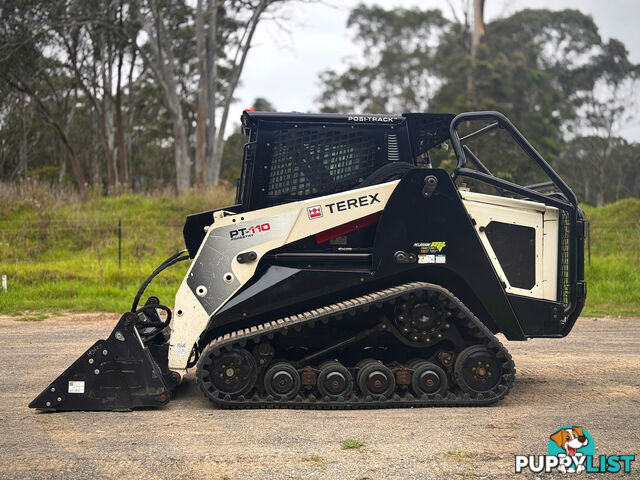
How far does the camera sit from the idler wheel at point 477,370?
6410 mm

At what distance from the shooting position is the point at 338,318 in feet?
20.7

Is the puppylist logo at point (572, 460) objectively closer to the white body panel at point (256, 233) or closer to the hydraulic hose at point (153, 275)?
the white body panel at point (256, 233)

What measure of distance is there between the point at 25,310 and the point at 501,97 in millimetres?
25638

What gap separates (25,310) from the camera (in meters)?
13.6

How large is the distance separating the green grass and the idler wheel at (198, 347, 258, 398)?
50.3 inches

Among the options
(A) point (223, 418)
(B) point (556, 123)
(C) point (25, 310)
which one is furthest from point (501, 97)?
(A) point (223, 418)

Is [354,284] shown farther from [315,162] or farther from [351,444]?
[351,444]

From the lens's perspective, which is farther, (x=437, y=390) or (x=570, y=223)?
(x=570, y=223)

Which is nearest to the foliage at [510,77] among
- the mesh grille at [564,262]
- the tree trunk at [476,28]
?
the tree trunk at [476,28]

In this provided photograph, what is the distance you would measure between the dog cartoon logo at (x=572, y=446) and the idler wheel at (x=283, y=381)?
6.95 ft

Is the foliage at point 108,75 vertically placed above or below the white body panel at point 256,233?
above

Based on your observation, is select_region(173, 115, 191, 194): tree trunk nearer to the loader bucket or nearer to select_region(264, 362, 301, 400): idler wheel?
the loader bucket

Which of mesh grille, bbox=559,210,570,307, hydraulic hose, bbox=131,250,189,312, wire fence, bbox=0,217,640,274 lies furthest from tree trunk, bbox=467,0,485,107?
hydraulic hose, bbox=131,250,189,312

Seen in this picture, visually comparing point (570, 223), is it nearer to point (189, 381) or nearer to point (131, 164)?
point (189, 381)
